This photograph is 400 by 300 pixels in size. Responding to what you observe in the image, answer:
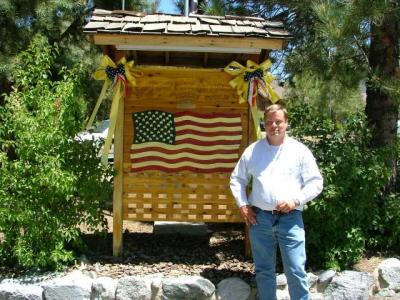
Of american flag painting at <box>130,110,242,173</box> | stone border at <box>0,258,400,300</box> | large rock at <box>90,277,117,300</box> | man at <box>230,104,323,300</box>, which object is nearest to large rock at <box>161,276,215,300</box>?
stone border at <box>0,258,400,300</box>

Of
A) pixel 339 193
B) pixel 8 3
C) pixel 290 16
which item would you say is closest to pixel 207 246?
pixel 339 193

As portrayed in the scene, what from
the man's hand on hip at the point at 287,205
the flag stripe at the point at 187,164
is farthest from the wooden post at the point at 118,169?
the man's hand on hip at the point at 287,205

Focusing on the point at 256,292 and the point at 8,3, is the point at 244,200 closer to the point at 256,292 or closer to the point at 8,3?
the point at 256,292

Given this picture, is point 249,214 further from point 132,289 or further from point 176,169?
point 176,169

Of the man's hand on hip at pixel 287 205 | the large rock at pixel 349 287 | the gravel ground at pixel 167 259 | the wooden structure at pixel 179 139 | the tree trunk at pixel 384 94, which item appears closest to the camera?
the man's hand on hip at pixel 287 205

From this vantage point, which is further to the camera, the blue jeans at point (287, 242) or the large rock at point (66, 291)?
the large rock at point (66, 291)

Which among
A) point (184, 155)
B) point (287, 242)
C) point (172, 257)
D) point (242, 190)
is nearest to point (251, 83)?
point (184, 155)

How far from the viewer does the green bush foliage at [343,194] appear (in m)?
5.21

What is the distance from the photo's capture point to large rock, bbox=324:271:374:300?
16.4 feet

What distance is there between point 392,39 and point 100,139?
140 inches

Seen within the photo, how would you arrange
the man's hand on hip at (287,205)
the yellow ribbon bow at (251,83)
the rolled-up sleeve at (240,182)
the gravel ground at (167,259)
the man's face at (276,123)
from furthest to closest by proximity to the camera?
the yellow ribbon bow at (251,83) < the gravel ground at (167,259) < the rolled-up sleeve at (240,182) < the man's face at (276,123) < the man's hand on hip at (287,205)

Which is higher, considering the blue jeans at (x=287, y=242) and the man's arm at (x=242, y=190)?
the man's arm at (x=242, y=190)

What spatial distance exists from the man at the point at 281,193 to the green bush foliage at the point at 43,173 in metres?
1.88

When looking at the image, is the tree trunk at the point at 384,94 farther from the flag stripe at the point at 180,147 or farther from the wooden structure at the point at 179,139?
the flag stripe at the point at 180,147
